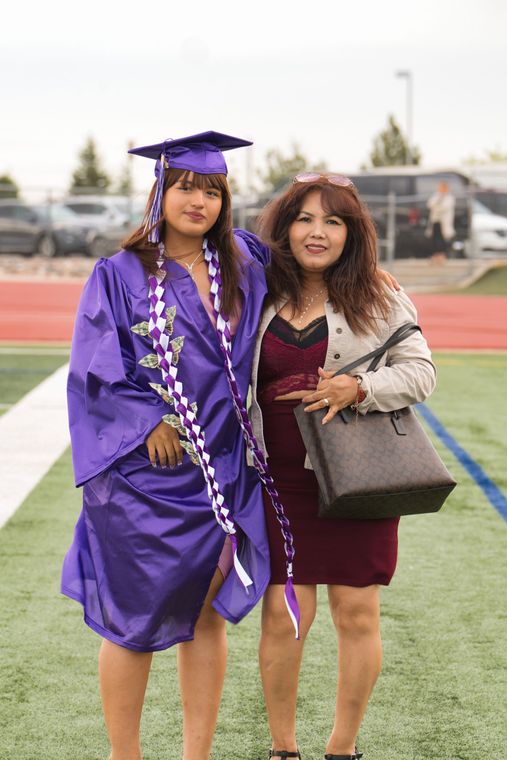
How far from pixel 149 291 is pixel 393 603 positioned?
7.26 ft

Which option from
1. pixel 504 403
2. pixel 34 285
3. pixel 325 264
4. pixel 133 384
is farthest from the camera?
pixel 34 285

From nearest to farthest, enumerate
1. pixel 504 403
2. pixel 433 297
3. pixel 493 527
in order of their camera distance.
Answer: pixel 493 527 → pixel 504 403 → pixel 433 297

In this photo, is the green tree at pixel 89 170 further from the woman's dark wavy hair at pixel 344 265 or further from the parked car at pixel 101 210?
the woman's dark wavy hair at pixel 344 265

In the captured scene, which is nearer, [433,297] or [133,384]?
[133,384]

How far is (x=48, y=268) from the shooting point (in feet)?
77.8

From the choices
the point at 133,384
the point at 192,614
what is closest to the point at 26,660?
the point at 192,614

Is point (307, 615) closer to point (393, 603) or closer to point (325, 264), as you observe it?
point (325, 264)

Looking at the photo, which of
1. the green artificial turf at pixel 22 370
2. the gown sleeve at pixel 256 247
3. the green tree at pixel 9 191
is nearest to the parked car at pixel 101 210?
the green tree at pixel 9 191

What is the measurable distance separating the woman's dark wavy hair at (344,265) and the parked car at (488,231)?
19.8 m

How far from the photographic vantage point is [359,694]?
3.21 meters

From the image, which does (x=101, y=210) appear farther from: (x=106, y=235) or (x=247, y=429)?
(x=247, y=429)

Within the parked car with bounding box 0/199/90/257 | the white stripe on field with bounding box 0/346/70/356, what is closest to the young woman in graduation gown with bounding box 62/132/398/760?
the white stripe on field with bounding box 0/346/70/356

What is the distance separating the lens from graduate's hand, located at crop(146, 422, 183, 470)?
9.45ft

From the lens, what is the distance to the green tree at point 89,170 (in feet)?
192
